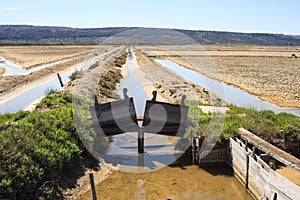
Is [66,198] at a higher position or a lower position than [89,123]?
lower

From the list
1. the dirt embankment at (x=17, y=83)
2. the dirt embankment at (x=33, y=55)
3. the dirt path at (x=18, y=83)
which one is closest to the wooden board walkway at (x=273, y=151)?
the dirt path at (x=18, y=83)

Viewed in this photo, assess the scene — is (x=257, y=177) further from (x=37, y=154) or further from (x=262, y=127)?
(x=37, y=154)

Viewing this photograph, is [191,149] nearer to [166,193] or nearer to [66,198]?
[166,193]

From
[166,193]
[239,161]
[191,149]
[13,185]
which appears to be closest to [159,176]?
[166,193]

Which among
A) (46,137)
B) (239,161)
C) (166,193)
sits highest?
(46,137)

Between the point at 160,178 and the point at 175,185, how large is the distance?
68cm

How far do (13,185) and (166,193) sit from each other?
14.5 feet

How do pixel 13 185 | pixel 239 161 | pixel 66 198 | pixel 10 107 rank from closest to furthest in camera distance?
pixel 13 185 < pixel 66 198 < pixel 239 161 < pixel 10 107

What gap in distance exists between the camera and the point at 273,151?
9188 mm

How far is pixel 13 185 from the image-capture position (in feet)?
24.2

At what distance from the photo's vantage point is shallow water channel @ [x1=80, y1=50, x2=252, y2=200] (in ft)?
30.7

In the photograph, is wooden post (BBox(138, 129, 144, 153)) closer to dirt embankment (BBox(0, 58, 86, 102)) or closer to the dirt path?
the dirt path

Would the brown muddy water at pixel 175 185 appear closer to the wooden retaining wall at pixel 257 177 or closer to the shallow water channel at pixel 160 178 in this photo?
the shallow water channel at pixel 160 178

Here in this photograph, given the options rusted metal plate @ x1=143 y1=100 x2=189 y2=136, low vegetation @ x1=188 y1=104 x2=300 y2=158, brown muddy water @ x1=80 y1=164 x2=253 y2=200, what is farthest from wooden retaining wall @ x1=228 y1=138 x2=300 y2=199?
rusted metal plate @ x1=143 y1=100 x2=189 y2=136
